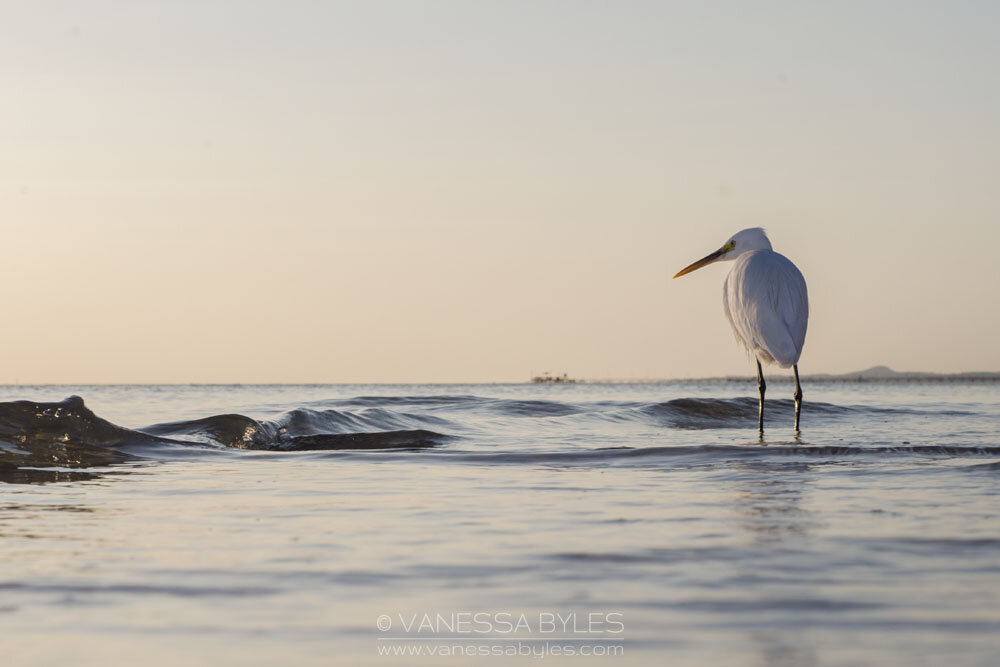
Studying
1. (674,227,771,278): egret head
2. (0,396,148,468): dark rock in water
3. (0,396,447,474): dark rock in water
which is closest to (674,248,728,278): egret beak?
(674,227,771,278): egret head

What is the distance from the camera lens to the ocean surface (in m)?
2.62

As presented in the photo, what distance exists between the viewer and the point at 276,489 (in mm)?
6086

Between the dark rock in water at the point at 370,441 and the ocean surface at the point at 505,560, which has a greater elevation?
the ocean surface at the point at 505,560

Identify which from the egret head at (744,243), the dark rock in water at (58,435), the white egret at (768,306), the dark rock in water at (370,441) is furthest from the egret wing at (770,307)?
the dark rock in water at (58,435)

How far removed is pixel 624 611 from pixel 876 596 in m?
0.75

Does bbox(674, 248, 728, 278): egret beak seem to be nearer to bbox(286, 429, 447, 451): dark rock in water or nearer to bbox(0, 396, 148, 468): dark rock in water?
bbox(286, 429, 447, 451): dark rock in water

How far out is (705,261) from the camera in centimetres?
1520

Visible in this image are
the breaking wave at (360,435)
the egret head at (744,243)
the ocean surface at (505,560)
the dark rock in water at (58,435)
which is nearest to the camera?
the ocean surface at (505,560)

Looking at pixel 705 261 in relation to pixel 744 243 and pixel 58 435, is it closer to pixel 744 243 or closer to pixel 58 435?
Result: pixel 744 243

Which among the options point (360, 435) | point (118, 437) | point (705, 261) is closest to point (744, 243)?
point (705, 261)

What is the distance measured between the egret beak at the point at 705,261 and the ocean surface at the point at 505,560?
703 centimetres

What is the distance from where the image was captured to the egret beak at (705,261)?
14879 millimetres

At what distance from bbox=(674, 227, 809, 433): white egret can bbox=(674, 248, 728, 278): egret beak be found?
78.0 inches

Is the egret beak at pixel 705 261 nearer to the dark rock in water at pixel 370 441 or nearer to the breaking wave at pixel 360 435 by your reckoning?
the breaking wave at pixel 360 435
